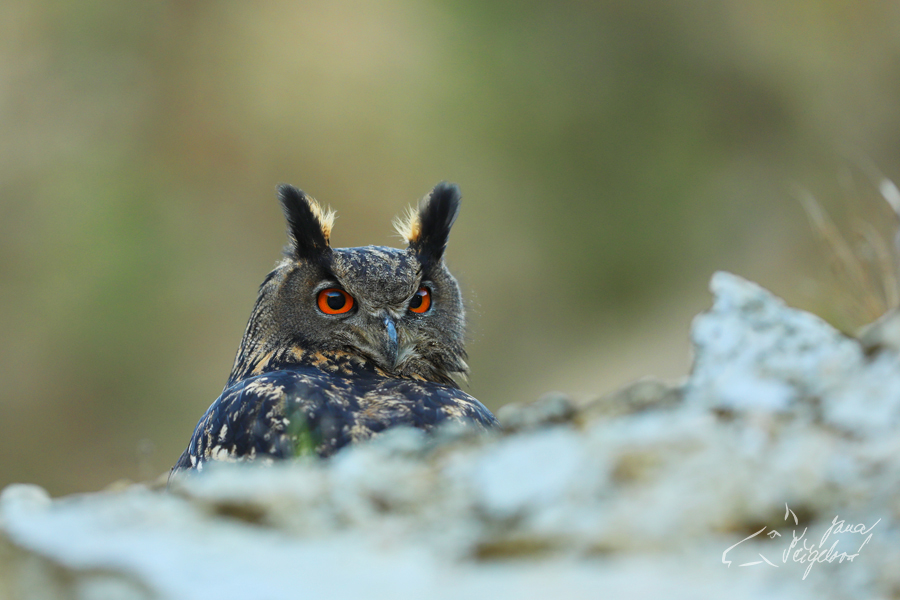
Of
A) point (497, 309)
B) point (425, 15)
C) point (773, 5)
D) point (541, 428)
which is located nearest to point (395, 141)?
point (425, 15)

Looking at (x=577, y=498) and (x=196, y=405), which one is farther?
(x=196, y=405)

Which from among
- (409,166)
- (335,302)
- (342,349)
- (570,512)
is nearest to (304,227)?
(335,302)

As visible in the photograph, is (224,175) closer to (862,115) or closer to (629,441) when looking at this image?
(862,115)

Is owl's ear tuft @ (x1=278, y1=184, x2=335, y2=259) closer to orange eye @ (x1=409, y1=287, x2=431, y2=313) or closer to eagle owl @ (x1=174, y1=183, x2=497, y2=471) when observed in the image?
eagle owl @ (x1=174, y1=183, x2=497, y2=471)

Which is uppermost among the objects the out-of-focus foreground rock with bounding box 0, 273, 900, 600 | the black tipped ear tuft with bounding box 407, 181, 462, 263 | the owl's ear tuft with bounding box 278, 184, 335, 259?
the black tipped ear tuft with bounding box 407, 181, 462, 263

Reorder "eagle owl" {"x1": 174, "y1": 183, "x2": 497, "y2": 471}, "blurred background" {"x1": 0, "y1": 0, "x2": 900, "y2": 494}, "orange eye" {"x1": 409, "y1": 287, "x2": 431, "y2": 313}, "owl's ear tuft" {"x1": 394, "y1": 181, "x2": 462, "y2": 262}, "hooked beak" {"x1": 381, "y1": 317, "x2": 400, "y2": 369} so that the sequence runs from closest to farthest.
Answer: "eagle owl" {"x1": 174, "y1": 183, "x2": 497, "y2": 471} → "hooked beak" {"x1": 381, "y1": 317, "x2": 400, "y2": 369} → "orange eye" {"x1": 409, "y1": 287, "x2": 431, "y2": 313} → "owl's ear tuft" {"x1": 394, "y1": 181, "x2": 462, "y2": 262} → "blurred background" {"x1": 0, "y1": 0, "x2": 900, "y2": 494}

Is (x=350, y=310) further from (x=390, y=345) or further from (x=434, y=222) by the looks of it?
(x=434, y=222)

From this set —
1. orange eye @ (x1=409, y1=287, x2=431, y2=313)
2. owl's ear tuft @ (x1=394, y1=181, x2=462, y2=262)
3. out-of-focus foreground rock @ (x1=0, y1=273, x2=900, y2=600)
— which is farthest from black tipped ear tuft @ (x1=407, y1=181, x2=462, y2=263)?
out-of-focus foreground rock @ (x1=0, y1=273, x2=900, y2=600)
